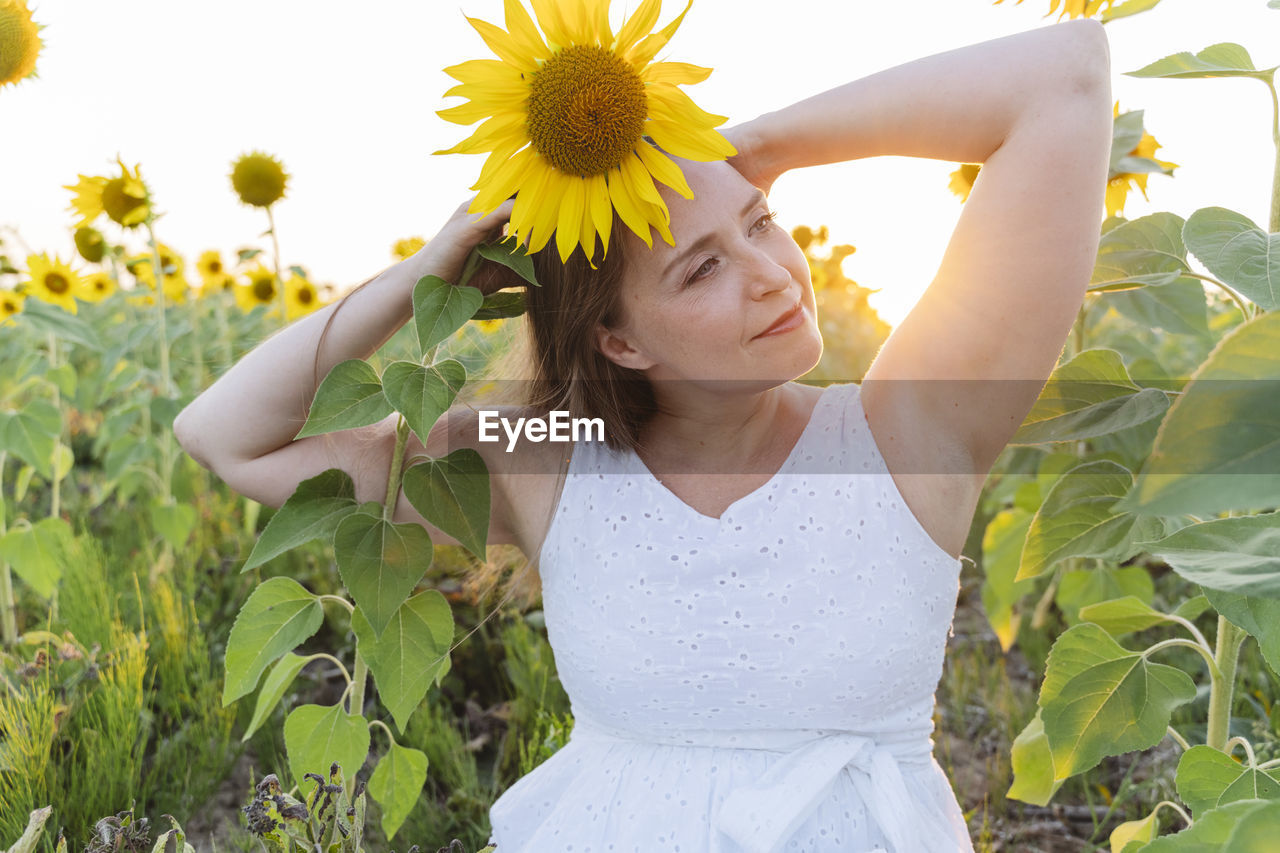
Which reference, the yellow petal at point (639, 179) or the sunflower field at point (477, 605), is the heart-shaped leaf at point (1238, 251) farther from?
the yellow petal at point (639, 179)

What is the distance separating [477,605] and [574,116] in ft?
5.01

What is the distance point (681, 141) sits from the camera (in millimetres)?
962

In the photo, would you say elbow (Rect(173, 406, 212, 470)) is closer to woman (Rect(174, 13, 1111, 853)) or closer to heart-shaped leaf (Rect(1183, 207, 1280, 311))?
woman (Rect(174, 13, 1111, 853))

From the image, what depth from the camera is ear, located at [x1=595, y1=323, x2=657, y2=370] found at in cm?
123

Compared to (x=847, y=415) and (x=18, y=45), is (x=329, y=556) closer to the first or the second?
(x=18, y=45)

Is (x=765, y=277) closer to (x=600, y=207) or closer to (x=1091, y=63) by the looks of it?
(x=600, y=207)

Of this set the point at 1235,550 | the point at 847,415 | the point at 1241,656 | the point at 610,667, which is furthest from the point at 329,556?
the point at 1235,550

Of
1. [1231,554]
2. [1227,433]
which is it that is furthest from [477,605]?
[1227,433]

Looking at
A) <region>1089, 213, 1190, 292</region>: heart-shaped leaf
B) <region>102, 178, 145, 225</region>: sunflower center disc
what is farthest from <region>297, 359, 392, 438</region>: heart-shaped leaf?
<region>102, 178, 145, 225</region>: sunflower center disc

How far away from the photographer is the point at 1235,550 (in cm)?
56

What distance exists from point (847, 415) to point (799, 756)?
430 millimetres

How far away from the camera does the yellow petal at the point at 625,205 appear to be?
993 mm

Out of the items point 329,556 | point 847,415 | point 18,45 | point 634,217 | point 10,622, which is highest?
point 18,45

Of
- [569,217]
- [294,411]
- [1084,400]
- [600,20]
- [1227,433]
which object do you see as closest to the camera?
[1227,433]
